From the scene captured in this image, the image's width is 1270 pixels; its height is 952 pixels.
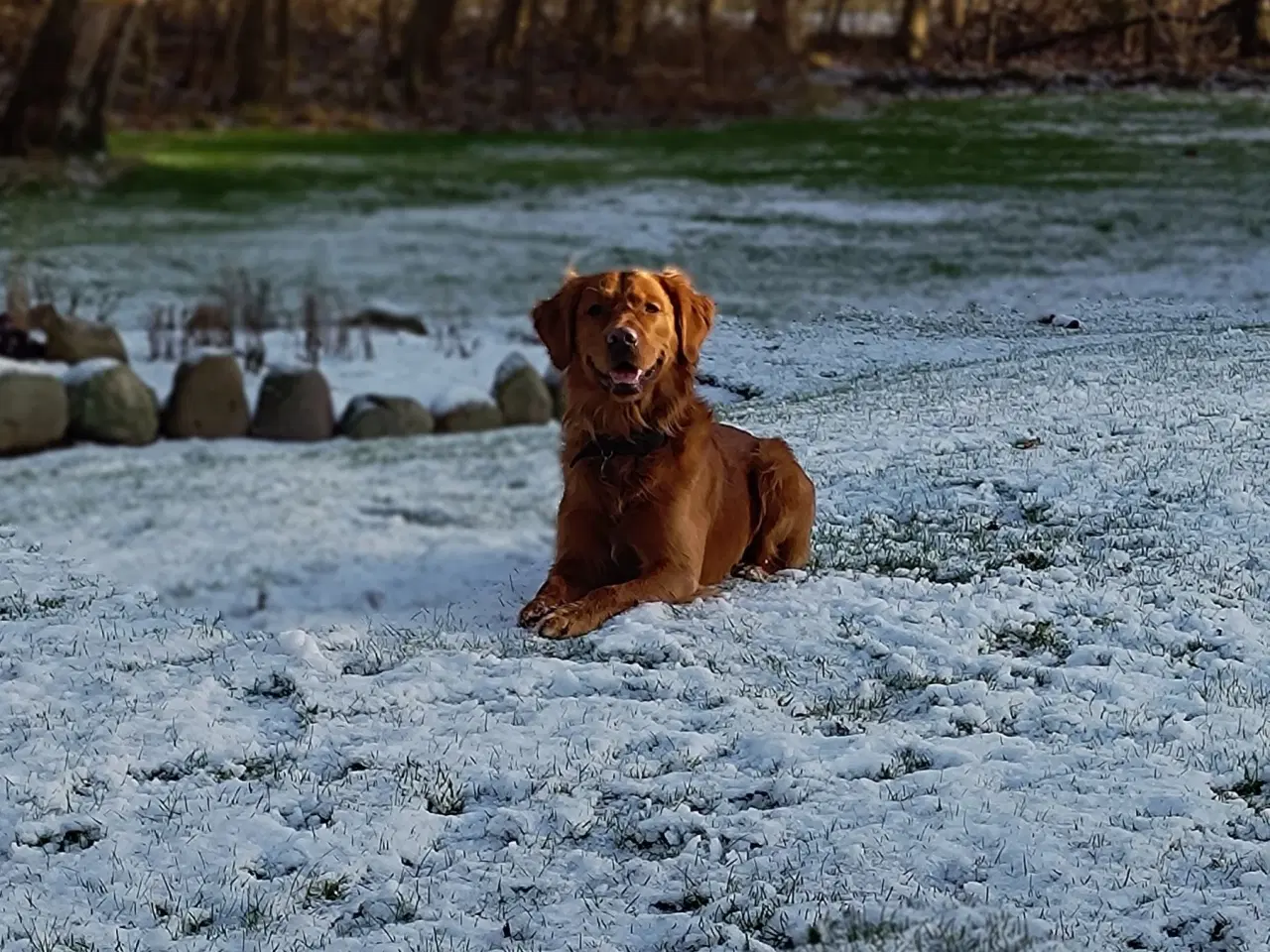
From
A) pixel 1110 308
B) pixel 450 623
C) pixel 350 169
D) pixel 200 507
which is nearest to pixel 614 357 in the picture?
pixel 450 623

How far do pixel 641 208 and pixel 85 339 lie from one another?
296 inches

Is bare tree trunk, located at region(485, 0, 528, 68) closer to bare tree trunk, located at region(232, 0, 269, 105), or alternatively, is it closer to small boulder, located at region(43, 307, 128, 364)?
bare tree trunk, located at region(232, 0, 269, 105)

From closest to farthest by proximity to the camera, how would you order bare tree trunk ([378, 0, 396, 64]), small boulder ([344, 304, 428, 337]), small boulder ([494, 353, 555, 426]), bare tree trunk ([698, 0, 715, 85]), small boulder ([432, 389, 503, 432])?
small boulder ([432, 389, 503, 432])
small boulder ([494, 353, 555, 426])
small boulder ([344, 304, 428, 337])
bare tree trunk ([698, 0, 715, 85])
bare tree trunk ([378, 0, 396, 64])

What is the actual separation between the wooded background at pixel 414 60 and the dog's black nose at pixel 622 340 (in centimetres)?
762

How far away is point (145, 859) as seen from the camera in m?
3.42

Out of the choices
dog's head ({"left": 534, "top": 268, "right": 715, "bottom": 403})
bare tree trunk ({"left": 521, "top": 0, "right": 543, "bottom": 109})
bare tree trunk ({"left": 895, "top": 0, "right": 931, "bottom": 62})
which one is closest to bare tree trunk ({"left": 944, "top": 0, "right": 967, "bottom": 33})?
bare tree trunk ({"left": 895, "top": 0, "right": 931, "bottom": 62})


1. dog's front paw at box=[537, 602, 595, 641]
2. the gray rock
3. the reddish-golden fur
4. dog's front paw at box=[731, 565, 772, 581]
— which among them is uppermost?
the reddish-golden fur

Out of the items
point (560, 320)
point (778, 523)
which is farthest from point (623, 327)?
point (778, 523)

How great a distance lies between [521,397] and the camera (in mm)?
10320

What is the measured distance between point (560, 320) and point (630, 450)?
0.46 m

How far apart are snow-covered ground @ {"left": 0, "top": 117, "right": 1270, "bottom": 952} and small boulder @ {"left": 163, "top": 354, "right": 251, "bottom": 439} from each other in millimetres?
1653

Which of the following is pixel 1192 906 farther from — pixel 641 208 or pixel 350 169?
pixel 350 169

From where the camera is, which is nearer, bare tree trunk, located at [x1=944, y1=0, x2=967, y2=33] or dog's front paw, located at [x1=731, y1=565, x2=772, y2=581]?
dog's front paw, located at [x1=731, y1=565, x2=772, y2=581]

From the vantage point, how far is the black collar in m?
5.07
